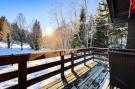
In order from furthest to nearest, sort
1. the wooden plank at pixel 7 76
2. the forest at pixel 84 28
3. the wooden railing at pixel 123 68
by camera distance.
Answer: the forest at pixel 84 28
the wooden railing at pixel 123 68
the wooden plank at pixel 7 76

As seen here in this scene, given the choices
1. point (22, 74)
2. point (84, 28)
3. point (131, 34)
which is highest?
point (84, 28)

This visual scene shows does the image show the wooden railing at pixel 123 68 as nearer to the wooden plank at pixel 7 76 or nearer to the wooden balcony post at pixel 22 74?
the wooden balcony post at pixel 22 74

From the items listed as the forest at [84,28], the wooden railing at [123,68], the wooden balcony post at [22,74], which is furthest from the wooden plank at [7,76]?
the forest at [84,28]

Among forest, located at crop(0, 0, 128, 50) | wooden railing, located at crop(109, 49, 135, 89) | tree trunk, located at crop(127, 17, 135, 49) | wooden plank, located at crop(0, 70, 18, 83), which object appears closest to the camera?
wooden plank, located at crop(0, 70, 18, 83)

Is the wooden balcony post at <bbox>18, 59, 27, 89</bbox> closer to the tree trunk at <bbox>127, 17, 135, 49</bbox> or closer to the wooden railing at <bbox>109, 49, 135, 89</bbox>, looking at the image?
the wooden railing at <bbox>109, 49, 135, 89</bbox>

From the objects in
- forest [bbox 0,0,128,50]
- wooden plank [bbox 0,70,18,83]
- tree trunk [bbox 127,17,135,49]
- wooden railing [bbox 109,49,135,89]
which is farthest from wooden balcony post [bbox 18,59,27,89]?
forest [bbox 0,0,128,50]

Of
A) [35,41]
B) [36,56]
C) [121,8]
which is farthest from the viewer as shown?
[35,41]

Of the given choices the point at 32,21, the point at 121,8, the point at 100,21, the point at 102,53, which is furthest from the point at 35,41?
the point at 121,8

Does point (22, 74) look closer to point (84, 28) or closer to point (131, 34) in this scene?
point (131, 34)

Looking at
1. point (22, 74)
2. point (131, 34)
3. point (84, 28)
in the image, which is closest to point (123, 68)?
point (131, 34)

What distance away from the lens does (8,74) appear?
3865 millimetres

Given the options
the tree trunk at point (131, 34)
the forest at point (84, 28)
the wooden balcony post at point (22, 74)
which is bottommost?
the wooden balcony post at point (22, 74)

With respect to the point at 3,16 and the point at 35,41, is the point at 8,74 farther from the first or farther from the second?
the point at 3,16

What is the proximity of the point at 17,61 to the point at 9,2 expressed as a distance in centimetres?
5771
